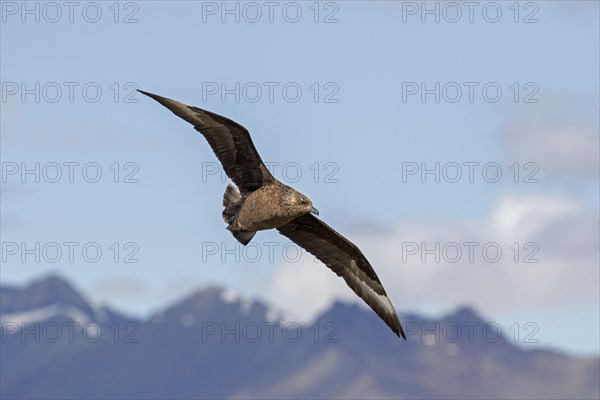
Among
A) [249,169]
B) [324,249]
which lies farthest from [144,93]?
[324,249]

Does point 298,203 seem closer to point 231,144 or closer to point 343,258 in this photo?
point 231,144

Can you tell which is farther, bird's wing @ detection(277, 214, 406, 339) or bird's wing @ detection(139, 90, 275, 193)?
bird's wing @ detection(277, 214, 406, 339)

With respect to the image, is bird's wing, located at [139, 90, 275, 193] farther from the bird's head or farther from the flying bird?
the bird's head

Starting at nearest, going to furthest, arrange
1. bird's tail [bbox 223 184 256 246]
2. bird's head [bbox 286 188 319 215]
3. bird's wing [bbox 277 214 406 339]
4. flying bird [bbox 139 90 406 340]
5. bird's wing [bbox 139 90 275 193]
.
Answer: bird's wing [bbox 139 90 275 193] < flying bird [bbox 139 90 406 340] < bird's head [bbox 286 188 319 215] < bird's tail [bbox 223 184 256 246] < bird's wing [bbox 277 214 406 339]

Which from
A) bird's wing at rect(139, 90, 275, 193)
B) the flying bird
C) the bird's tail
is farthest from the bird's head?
the bird's tail

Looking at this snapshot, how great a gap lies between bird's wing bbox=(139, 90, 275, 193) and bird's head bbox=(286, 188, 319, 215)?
0.58m

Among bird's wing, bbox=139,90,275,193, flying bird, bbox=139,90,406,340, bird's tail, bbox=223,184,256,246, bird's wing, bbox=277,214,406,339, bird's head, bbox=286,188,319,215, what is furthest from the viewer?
bird's wing, bbox=277,214,406,339

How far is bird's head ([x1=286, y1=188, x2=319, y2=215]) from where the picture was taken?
22.8 m

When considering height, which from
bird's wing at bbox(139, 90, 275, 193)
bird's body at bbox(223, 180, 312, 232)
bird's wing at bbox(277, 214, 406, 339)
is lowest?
bird's wing at bbox(277, 214, 406, 339)

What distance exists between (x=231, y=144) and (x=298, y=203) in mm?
1566

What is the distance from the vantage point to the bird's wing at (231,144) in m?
22.6

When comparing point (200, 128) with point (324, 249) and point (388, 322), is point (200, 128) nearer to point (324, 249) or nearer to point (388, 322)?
point (324, 249)

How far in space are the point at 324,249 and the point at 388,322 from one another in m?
1.88

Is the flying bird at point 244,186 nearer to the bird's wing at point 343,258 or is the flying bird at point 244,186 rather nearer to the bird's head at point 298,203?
the bird's head at point 298,203
